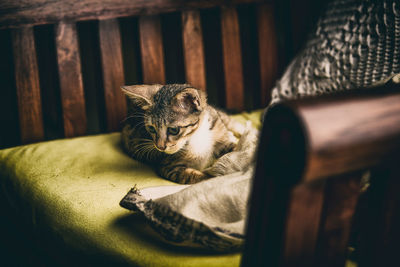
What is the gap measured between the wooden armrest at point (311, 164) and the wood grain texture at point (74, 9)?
1089 millimetres

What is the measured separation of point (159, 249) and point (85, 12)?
95 centimetres

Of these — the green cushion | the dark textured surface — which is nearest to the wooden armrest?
the green cushion

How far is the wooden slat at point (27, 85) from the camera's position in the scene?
1.25 meters

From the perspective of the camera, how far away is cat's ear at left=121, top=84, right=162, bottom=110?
109 cm

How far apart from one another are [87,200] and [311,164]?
0.71 meters

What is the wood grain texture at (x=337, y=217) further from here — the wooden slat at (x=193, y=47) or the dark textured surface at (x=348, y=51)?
the wooden slat at (x=193, y=47)

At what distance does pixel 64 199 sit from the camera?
92 centimetres

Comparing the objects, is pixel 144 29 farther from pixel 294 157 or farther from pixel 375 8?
pixel 294 157

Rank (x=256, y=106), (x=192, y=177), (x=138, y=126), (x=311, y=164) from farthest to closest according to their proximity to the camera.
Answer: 1. (x=256, y=106)
2. (x=138, y=126)
3. (x=192, y=177)
4. (x=311, y=164)

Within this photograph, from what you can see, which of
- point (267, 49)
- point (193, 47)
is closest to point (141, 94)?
point (193, 47)

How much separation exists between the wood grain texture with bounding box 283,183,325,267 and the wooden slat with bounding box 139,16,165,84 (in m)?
1.10

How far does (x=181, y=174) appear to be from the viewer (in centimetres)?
106

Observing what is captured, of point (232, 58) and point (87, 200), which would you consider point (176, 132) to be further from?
point (232, 58)

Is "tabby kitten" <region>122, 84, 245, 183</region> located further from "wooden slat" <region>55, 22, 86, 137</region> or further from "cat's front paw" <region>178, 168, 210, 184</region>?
"wooden slat" <region>55, 22, 86, 137</region>
